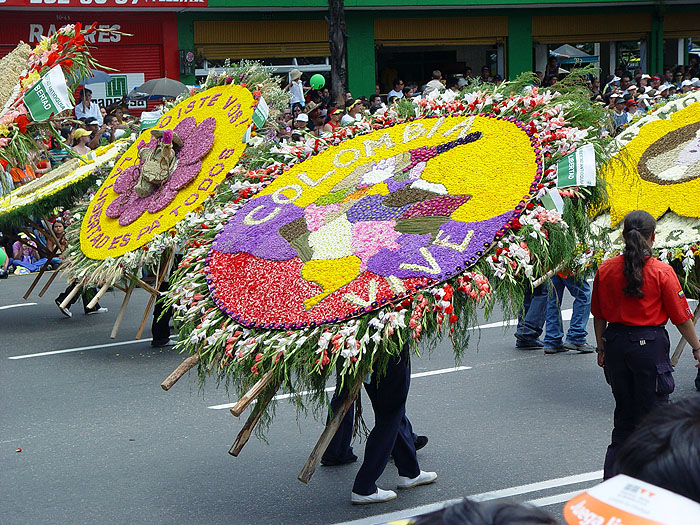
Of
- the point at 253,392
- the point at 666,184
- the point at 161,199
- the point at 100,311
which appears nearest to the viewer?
the point at 253,392

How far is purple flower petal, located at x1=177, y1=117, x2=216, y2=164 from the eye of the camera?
8211 mm

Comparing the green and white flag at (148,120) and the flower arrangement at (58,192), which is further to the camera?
the flower arrangement at (58,192)

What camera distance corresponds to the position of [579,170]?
4754 mm

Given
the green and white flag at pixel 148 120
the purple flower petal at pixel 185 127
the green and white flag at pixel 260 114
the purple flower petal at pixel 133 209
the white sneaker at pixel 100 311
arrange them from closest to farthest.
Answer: the green and white flag at pixel 260 114 < the purple flower petal at pixel 133 209 < the purple flower petal at pixel 185 127 < the green and white flag at pixel 148 120 < the white sneaker at pixel 100 311

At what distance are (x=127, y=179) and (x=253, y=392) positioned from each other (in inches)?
193

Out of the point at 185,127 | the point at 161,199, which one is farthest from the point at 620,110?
the point at 161,199

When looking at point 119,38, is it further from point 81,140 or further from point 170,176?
point 170,176

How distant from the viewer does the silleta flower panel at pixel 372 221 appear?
4711 millimetres

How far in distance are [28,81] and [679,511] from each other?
6.13 meters

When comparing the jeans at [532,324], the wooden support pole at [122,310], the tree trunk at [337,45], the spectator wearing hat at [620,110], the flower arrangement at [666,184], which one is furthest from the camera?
the tree trunk at [337,45]

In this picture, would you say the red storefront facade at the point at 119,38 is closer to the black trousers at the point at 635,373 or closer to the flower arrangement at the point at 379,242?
the flower arrangement at the point at 379,242

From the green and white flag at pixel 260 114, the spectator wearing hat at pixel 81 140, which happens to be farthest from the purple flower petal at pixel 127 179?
the spectator wearing hat at pixel 81 140

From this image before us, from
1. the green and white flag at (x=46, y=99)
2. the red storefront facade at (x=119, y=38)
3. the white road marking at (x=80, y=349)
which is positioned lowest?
the white road marking at (x=80, y=349)

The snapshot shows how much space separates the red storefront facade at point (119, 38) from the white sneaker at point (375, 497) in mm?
18602
